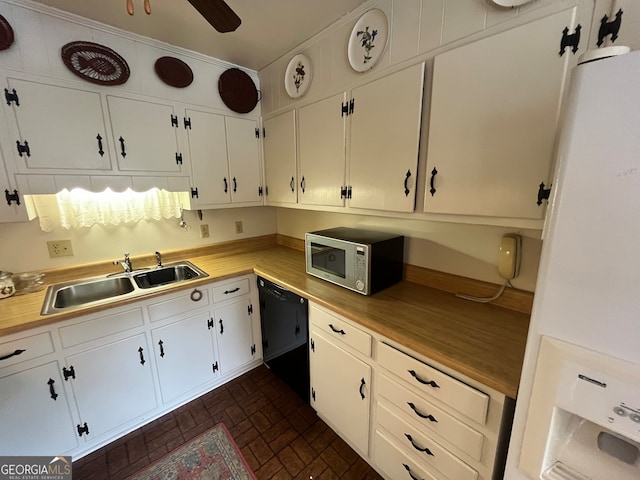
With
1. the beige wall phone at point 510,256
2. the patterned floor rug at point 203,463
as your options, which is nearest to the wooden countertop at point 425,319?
the beige wall phone at point 510,256

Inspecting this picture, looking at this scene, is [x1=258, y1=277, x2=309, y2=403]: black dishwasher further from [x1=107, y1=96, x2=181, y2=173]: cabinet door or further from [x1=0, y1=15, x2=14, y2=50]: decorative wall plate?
[x1=0, y1=15, x2=14, y2=50]: decorative wall plate

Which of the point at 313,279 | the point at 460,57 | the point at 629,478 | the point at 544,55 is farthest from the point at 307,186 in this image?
the point at 629,478

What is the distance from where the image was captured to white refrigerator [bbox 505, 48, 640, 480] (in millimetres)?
475

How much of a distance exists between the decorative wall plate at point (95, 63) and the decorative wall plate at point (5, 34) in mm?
185

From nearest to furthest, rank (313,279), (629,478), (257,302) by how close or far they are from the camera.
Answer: (629,478) < (313,279) < (257,302)

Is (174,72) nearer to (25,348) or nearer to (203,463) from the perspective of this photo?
(25,348)

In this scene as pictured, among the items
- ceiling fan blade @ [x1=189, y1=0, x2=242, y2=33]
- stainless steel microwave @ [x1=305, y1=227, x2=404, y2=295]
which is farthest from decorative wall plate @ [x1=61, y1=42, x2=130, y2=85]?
stainless steel microwave @ [x1=305, y1=227, x2=404, y2=295]

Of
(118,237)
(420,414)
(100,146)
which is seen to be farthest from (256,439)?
(100,146)

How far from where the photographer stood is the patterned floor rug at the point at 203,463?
1.40 meters

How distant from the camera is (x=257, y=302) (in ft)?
6.89

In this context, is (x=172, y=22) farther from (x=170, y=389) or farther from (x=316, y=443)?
(x=316, y=443)

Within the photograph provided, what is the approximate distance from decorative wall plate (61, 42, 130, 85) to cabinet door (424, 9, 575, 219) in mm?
1788

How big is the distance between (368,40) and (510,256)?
51.1 inches

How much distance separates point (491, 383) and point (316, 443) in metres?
1.20
